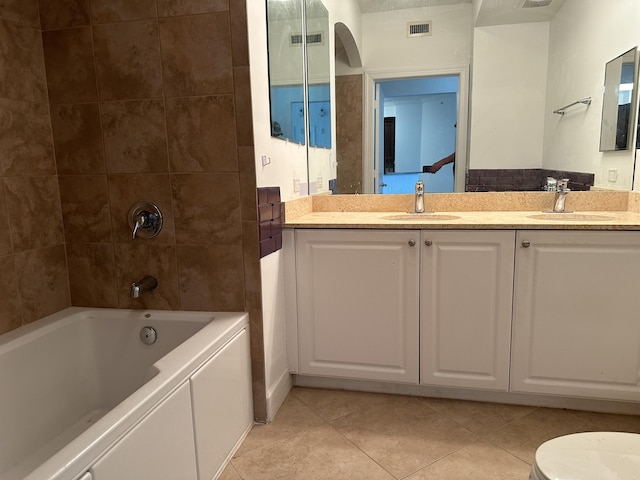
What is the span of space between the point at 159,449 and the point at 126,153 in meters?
1.21

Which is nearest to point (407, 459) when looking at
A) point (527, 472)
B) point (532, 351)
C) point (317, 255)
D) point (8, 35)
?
point (527, 472)

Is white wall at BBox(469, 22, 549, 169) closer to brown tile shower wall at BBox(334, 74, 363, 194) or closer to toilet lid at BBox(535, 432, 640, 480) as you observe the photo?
brown tile shower wall at BBox(334, 74, 363, 194)

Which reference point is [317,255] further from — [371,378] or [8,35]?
[8,35]

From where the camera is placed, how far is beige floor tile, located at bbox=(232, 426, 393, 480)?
1651mm

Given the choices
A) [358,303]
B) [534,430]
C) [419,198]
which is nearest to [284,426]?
[358,303]

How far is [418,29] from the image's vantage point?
93.7 inches

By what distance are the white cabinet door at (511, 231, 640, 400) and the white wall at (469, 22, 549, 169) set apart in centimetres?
65

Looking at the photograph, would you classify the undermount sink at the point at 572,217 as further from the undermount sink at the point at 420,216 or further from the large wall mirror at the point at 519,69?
the undermount sink at the point at 420,216

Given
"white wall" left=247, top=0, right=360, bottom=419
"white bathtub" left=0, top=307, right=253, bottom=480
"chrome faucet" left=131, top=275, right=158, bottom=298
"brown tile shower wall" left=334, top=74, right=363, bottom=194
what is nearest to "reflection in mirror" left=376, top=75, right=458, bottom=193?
"brown tile shower wall" left=334, top=74, right=363, bottom=194

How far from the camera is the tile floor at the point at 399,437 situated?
1.67 m

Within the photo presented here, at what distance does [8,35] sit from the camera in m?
1.76

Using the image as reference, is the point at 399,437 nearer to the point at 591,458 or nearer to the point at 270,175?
the point at 591,458

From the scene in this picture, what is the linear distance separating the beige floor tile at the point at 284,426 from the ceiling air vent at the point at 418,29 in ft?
6.52

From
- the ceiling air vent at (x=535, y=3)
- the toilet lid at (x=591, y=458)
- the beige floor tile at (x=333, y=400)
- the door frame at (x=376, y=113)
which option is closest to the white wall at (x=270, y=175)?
the beige floor tile at (x=333, y=400)
